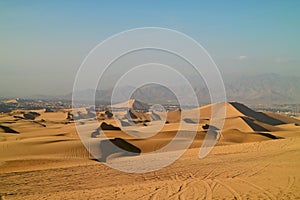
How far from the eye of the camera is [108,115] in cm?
→ 7731

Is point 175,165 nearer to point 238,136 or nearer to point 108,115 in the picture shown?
point 238,136

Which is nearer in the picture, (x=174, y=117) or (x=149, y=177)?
(x=149, y=177)

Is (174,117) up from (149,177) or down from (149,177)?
down

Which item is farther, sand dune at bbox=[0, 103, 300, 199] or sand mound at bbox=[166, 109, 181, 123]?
sand mound at bbox=[166, 109, 181, 123]

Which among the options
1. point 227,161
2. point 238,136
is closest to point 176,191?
point 227,161

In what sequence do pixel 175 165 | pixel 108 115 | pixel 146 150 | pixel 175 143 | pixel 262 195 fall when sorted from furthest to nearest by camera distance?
pixel 108 115
pixel 175 143
pixel 146 150
pixel 175 165
pixel 262 195

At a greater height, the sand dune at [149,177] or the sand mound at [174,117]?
the sand dune at [149,177]

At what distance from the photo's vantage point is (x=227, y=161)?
1744 cm

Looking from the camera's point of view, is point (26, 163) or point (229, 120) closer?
point (26, 163)

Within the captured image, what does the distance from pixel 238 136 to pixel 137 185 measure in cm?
2321

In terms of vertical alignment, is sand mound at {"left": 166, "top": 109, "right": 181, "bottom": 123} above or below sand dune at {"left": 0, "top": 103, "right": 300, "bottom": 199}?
below

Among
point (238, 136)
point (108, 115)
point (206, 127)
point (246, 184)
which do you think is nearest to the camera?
point (246, 184)

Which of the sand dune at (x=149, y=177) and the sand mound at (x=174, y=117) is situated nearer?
the sand dune at (x=149, y=177)

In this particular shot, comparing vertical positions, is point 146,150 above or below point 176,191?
below
